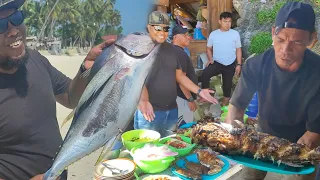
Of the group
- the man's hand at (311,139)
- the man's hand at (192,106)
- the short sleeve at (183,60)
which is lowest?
the man's hand at (311,139)

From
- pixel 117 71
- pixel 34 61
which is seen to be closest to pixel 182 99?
pixel 117 71

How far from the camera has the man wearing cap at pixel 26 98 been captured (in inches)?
71.7

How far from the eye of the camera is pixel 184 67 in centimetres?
251

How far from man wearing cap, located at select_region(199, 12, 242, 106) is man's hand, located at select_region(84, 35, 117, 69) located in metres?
0.83

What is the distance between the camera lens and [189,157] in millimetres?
2203

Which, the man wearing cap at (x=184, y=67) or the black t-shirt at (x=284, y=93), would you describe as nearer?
the black t-shirt at (x=284, y=93)

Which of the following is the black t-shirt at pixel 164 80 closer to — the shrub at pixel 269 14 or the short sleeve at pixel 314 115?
the shrub at pixel 269 14

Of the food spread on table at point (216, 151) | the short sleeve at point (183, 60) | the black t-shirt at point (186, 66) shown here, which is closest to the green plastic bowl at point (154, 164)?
the food spread on table at point (216, 151)

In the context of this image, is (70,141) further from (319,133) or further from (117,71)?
(319,133)

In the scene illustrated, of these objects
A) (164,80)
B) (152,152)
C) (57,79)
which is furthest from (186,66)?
(57,79)

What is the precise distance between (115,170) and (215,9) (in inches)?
61.5

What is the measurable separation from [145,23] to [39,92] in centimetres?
85

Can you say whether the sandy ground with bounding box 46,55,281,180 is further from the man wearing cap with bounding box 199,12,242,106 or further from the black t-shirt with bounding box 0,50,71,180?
the man wearing cap with bounding box 199,12,242,106

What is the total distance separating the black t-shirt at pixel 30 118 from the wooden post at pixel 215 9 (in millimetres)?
1252
